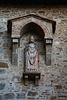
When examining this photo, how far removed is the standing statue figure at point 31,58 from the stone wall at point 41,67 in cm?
20

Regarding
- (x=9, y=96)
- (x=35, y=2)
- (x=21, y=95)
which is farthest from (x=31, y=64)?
(x=35, y=2)

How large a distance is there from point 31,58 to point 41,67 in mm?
437

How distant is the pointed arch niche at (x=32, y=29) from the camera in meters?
7.85

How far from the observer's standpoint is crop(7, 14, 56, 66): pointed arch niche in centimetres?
785

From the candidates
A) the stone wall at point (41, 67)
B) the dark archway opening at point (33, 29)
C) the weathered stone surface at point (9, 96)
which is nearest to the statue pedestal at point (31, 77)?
the stone wall at point (41, 67)

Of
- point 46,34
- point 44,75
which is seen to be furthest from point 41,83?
point 46,34

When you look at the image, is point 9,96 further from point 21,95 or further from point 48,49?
point 48,49

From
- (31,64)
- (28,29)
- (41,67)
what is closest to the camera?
(31,64)

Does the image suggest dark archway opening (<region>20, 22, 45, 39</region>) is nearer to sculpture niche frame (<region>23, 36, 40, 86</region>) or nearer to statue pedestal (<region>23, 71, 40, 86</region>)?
sculpture niche frame (<region>23, 36, 40, 86</region>)

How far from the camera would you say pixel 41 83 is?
759 centimetres

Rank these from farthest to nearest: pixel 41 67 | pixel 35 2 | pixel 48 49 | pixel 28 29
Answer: pixel 35 2
pixel 28 29
pixel 48 49
pixel 41 67

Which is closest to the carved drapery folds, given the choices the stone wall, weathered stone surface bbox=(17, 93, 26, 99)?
the stone wall

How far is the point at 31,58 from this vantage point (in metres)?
7.71

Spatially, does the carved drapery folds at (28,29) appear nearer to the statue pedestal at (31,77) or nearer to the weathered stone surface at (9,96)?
the statue pedestal at (31,77)
